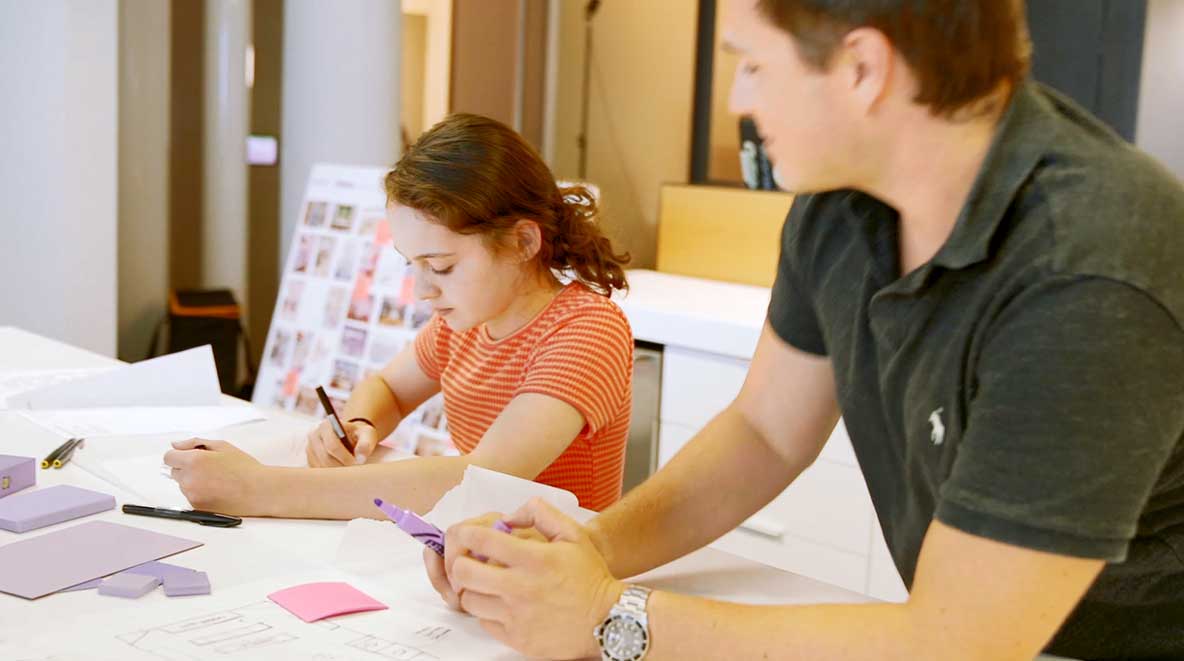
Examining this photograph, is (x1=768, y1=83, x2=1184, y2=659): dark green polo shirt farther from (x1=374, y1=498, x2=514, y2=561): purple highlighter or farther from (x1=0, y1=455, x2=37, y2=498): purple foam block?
(x1=0, y1=455, x2=37, y2=498): purple foam block

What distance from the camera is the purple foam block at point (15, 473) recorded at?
1433mm

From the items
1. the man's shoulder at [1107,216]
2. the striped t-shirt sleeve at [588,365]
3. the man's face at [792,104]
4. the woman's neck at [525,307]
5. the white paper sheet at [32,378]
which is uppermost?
the man's face at [792,104]

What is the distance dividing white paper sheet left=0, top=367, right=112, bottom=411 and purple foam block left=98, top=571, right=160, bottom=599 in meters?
0.91

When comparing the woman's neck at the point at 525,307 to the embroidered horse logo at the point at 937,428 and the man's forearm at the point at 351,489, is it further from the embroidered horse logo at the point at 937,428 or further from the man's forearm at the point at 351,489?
the embroidered horse logo at the point at 937,428

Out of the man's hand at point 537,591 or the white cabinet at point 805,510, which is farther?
the white cabinet at point 805,510

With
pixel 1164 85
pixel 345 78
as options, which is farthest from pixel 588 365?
pixel 345 78

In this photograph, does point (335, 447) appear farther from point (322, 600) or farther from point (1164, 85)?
point (1164, 85)

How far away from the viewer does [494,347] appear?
176 cm

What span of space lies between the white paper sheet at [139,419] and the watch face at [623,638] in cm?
101

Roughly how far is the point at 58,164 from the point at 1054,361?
3328mm

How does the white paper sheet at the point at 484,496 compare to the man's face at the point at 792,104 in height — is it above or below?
below

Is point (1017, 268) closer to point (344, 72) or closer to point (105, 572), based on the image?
point (105, 572)

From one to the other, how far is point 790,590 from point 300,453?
77 centimetres

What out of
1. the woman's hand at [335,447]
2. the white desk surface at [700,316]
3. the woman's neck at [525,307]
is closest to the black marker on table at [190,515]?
the woman's hand at [335,447]
